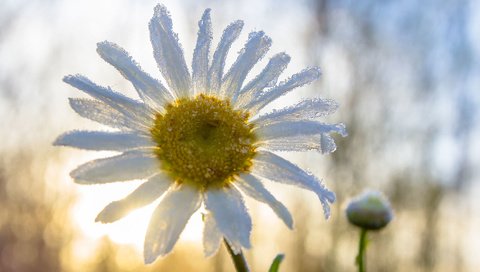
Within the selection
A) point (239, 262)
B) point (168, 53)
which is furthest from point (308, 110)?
point (239, 262)

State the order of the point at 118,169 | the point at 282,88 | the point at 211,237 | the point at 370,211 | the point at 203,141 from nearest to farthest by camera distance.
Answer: the point at 211,237
the point at 118,169
the point at 282,88
the point at 203,141
the point at 370,211

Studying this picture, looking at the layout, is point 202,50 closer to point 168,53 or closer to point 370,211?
point 168,53

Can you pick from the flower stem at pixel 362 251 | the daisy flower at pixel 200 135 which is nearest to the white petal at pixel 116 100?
the daisy flower at pixel 200 135

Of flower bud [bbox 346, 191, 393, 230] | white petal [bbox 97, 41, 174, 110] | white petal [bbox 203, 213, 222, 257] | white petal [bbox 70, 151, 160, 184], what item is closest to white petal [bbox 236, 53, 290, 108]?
white petal [bbox 97, 41, 174, 110]

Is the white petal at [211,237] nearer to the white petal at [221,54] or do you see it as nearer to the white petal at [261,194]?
the white petal at [261,194]

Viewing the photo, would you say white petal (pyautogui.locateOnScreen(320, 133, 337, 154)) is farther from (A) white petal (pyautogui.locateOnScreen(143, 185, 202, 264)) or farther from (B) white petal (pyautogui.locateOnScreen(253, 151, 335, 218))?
(A) white petal (pyautogui.locateOnScreen(143, 185, 202, 264))

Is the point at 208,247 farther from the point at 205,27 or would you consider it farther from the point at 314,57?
the point at 314,57
